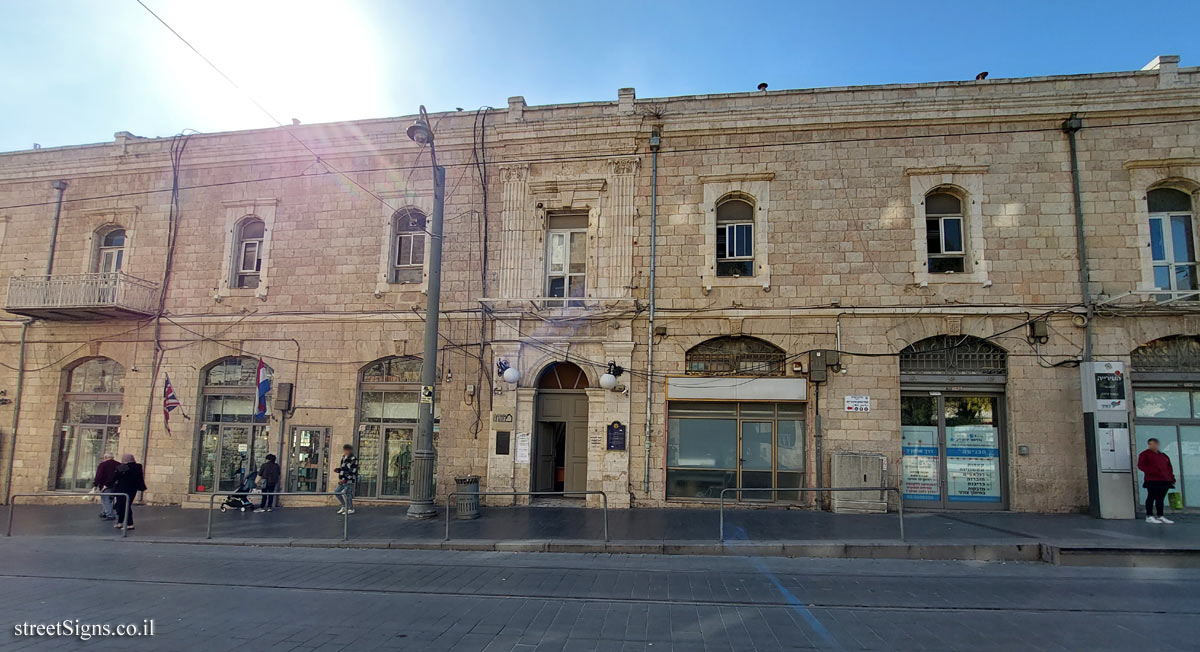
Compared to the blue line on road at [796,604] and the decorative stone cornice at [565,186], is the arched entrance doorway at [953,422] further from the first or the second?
the decorative stone cornice at [565,186]

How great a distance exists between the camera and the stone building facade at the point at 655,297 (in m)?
13.6

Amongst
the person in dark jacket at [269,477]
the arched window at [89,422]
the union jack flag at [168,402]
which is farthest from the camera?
the arched window at [89,422]

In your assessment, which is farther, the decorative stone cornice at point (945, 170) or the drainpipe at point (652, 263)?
the drainpipe at point (652, 263)

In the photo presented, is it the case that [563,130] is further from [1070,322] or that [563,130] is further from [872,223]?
[1070,322]

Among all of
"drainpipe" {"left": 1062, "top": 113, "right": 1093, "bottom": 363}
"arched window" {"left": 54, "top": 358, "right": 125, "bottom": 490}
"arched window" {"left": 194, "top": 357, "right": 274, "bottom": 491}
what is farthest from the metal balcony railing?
"drainpipe" {"left": 1062, "top": 113, "right": 1093, "bottom": 363}

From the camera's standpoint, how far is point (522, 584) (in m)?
7.88

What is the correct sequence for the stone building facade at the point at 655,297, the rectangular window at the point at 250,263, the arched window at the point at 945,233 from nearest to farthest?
1. the stone building facade at the point at 655,297
2. the arched window at the point at 945,233
3. the rectangular window at the point at 250,263

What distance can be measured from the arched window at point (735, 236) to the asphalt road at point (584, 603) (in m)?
7.32

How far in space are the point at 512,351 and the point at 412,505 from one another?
164 inches

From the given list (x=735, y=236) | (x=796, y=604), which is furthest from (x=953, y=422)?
(x=796, y=604)

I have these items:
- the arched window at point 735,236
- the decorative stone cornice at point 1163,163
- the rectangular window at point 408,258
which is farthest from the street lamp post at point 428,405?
the decorative stone cornice at point 1163,163

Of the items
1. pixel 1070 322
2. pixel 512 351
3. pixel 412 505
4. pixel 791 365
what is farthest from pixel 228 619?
pixel 1070 322

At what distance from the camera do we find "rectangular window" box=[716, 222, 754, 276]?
1483 centimetres

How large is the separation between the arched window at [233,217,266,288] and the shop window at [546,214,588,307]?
25.9 ft
